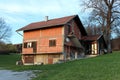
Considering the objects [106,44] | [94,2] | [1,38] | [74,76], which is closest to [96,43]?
[106,44]

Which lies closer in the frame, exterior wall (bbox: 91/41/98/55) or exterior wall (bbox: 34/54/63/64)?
exterior wall (bbox: 34/54/63/64)

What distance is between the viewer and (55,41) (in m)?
44.9

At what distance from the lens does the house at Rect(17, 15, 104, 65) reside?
4444 cm

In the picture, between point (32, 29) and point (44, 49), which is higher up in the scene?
point (32, 29)

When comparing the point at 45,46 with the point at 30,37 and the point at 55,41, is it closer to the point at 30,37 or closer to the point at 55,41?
the point at 55,41

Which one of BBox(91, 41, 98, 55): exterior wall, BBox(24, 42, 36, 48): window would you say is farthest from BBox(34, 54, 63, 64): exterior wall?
BBox(91, 41, 98, 55): exterior wall

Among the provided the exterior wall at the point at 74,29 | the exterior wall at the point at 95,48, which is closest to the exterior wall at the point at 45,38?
the exterior wall at the point at 74,29

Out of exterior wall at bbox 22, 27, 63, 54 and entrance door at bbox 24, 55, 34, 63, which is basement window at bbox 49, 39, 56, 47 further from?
entrance door at bbox 24, 55, 34, 63

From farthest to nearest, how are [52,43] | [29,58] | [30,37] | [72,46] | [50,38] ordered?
[29,58], [30,37], [72,46], [50,38], [52,43]

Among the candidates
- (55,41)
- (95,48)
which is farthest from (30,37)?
(95,48)

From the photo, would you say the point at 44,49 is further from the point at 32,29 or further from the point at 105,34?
the point at 105,34

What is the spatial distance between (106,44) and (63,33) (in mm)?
12336

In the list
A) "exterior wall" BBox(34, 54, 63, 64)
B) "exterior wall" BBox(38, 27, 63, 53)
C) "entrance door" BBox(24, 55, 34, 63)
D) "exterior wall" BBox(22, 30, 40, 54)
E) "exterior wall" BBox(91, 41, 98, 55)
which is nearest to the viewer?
"exterior wall" BBox(38, 27, 63, 53)

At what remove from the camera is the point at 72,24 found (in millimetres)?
46812
